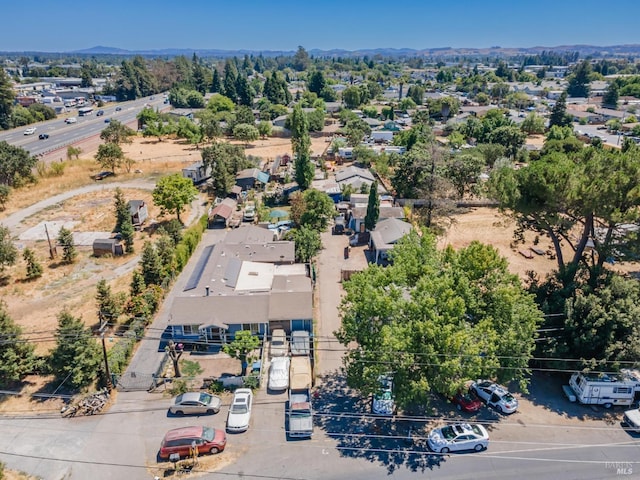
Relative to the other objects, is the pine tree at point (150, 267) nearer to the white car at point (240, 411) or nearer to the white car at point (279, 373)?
the white car at point (279, 373)

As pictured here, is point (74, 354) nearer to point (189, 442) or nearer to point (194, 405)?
point (194, 405)

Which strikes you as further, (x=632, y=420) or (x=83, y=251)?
(x=83, y=251)

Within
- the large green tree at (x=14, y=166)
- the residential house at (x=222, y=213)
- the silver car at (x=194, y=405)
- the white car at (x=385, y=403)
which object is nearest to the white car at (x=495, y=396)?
the white car at (x=385, y=403)

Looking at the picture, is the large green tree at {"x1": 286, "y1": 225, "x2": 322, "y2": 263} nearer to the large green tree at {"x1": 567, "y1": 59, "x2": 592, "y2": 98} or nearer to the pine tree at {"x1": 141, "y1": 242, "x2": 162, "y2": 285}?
the pine tree at {"x1": 141, "y1": 242, "x2": 162, "y2": 285}

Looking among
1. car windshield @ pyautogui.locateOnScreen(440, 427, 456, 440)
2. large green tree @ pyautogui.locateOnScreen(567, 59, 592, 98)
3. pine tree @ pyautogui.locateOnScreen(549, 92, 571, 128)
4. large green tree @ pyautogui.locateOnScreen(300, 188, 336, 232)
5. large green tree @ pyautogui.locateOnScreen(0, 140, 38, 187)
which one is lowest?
car windshield @ pyautogui.locateOnScreen(440, 427, 456, 440)

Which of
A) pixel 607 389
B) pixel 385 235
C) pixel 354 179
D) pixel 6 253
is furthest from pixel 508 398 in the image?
pixel 354 179

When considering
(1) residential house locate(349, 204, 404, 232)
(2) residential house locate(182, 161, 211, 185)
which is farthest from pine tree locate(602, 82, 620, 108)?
(2) residential house locate(182, 161, 211, 185)

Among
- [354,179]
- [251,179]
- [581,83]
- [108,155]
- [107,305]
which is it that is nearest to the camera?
[107,305]
